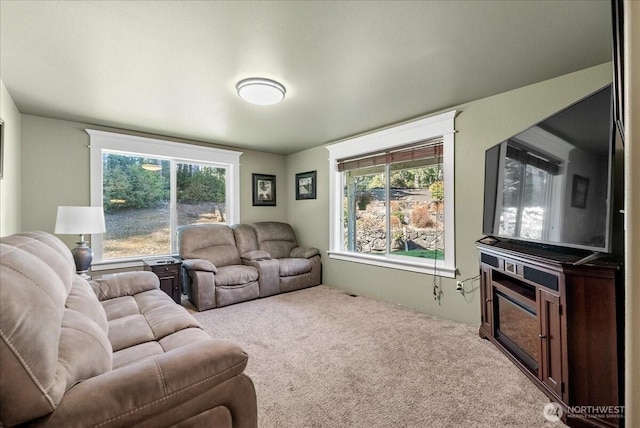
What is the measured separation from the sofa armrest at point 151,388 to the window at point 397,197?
263 centimetres

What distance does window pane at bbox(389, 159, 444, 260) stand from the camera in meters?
3.33

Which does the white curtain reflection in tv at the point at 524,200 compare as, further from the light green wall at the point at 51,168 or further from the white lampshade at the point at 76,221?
the light green wall at the point at 51,168

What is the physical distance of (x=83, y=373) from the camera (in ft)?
3.29

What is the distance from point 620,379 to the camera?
1.43 metres

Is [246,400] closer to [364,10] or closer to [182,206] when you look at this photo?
[364,10]

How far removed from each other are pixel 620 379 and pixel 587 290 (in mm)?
432

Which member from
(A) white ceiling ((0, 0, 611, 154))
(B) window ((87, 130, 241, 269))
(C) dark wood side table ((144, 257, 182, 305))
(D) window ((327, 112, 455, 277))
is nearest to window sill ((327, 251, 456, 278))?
(D) window ((327, 112, 455, 277))

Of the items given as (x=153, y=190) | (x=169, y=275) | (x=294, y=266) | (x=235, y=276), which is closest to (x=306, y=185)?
(x=294, y=266)

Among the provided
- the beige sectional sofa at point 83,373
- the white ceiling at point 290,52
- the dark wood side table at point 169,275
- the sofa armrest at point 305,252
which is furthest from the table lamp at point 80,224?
the sofa armrest at point 305,252

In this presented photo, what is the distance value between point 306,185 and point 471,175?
8.85 ft

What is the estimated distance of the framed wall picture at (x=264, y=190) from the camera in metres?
5.02

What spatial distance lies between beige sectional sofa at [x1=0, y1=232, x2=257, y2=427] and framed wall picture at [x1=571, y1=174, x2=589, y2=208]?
201cm

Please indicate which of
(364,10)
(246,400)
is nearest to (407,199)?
(364,10)

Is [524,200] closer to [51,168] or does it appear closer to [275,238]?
[275,238]
